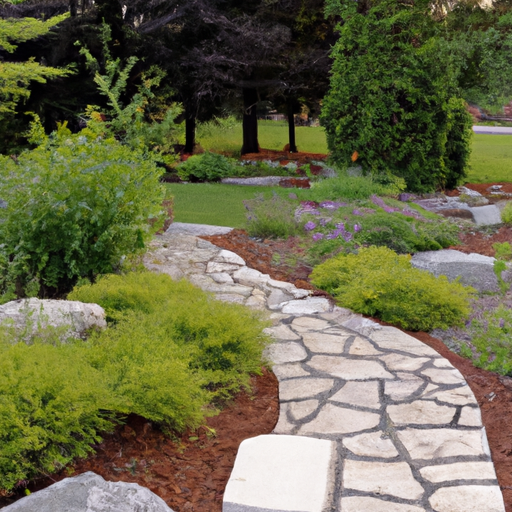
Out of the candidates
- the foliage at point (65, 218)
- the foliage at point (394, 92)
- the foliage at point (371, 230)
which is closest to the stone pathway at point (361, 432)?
the foliage at point (65, 218)

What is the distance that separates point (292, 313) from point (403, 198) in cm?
638

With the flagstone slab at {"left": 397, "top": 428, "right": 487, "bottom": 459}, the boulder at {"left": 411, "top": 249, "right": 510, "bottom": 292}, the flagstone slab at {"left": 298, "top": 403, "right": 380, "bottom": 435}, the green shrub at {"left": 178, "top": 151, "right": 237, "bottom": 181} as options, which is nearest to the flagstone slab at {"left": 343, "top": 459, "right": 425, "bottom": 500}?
the flagstone slab at {"left": 397, "top": 428, "right": 487, "bottom": 459}

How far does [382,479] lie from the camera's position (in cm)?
296

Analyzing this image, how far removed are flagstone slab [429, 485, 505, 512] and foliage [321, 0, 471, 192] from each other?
9.65 m

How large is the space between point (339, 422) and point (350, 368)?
747 millimetres

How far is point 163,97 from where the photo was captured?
16.0 m

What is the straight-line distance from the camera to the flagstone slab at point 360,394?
3.71m

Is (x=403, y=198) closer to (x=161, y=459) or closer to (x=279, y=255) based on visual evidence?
(x=279, y=255)

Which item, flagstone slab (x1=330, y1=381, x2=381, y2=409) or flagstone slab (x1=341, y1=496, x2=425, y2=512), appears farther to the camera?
flagstone slab (x1=330, y1=381, x2=381, y2=409)

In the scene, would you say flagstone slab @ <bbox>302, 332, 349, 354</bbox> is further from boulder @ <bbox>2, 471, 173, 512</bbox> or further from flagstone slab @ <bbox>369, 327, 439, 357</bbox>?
boulder @ <bbox>2, 471, 173, 512</bbox>

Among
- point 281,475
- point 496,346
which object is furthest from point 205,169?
point 281,475

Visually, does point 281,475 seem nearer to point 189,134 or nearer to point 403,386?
point 403,386

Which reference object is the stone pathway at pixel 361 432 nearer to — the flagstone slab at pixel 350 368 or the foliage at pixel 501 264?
the flagstone slab at pixel 350 368

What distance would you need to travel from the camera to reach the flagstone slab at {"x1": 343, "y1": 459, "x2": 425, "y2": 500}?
285 cm
